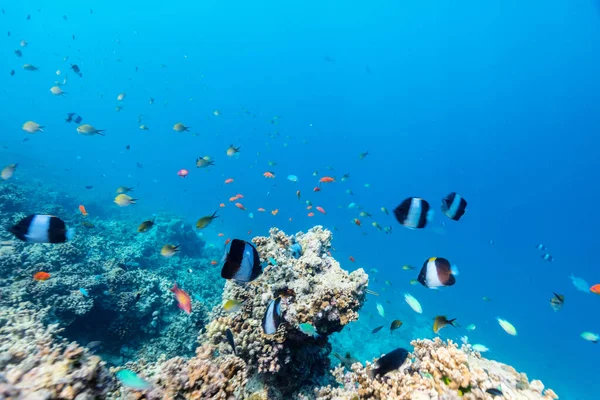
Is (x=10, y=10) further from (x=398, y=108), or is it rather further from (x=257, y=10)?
(x=398, y=108)

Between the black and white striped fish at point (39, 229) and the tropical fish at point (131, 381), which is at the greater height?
the black and white striped fish at point (39, 229)

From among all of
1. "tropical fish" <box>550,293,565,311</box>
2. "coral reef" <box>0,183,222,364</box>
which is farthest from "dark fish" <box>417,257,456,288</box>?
"coral reef" <box>0,183,222,364</box>

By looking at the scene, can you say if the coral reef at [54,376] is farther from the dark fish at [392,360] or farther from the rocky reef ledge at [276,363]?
the dark fish at [392,360]

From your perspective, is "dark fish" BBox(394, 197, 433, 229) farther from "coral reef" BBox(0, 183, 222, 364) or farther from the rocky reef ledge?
"coral reef" BBox(0, 183, 222, 364)

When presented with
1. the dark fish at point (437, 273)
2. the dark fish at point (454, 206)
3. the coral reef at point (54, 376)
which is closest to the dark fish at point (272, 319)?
the coral reef at point (54, 376)

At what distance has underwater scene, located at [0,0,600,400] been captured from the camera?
405 centimetres

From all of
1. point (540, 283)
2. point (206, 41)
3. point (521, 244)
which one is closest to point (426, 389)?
point (540, 283)

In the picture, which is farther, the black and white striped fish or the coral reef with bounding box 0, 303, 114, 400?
the black and white striped fish

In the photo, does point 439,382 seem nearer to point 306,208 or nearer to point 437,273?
point 437,273

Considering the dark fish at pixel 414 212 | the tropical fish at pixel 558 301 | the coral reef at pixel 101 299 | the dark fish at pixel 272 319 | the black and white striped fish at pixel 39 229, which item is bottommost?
the coral reef at pixel 101 299

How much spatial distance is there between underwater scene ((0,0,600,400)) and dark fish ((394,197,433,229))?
25 mm

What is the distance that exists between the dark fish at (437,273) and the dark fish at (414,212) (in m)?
0.55

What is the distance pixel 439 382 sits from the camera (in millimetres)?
3406

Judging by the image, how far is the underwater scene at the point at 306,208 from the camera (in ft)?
13.3
